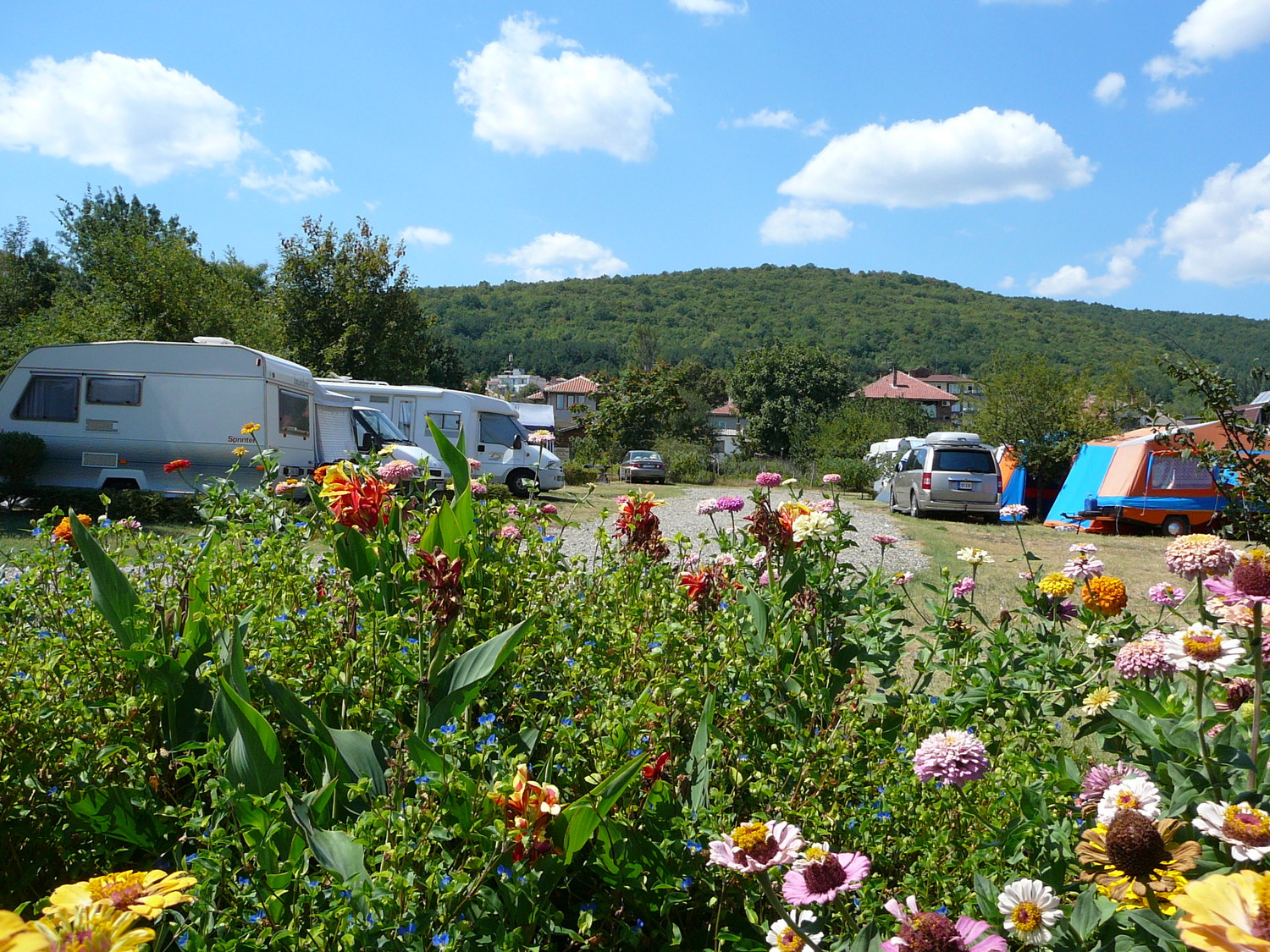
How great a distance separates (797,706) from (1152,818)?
2.97 ft

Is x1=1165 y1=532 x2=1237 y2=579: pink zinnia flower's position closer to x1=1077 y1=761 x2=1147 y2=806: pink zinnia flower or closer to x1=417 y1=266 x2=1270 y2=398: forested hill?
x1=1077 y1=761 x2=1147 y2=806: pink zinnia flower

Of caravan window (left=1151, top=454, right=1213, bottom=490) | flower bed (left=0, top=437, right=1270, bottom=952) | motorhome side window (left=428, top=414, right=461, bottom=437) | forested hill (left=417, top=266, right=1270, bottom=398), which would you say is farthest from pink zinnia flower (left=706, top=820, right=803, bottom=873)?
forested hill (left=417, top=266, right=1270, bottom=398)

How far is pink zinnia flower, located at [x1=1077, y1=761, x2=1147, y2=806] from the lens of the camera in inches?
60.8

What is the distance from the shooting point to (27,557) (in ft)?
8.21

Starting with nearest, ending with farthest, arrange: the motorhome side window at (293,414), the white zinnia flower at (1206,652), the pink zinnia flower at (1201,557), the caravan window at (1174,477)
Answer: the white zinnia flower at (1206,652)
the pink zinnia flower at (1201,557)
the motorhome side window at (293,414)
the caravan window at (1174,477)

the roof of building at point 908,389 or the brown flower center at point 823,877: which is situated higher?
the roof of building at point 908,389

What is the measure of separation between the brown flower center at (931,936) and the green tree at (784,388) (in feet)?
164

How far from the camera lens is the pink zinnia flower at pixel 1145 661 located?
6.27ft

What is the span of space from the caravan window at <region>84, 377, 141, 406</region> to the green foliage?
962 mm

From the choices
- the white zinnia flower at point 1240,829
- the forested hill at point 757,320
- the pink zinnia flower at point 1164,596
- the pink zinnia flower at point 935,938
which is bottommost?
the pink zinnia flower at point 935,938

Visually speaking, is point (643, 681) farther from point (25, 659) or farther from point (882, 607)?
point (25, 659)

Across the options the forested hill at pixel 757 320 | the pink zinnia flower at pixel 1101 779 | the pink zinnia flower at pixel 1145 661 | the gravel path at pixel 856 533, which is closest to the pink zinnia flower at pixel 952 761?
the pink zinnia flower at pixel 1101 779

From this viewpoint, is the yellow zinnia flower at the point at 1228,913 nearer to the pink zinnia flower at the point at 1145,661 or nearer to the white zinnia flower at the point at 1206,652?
the white zinnia flower at the point at 1206,652

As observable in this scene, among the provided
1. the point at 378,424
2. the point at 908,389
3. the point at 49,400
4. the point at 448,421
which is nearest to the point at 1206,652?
the point at 49,400
